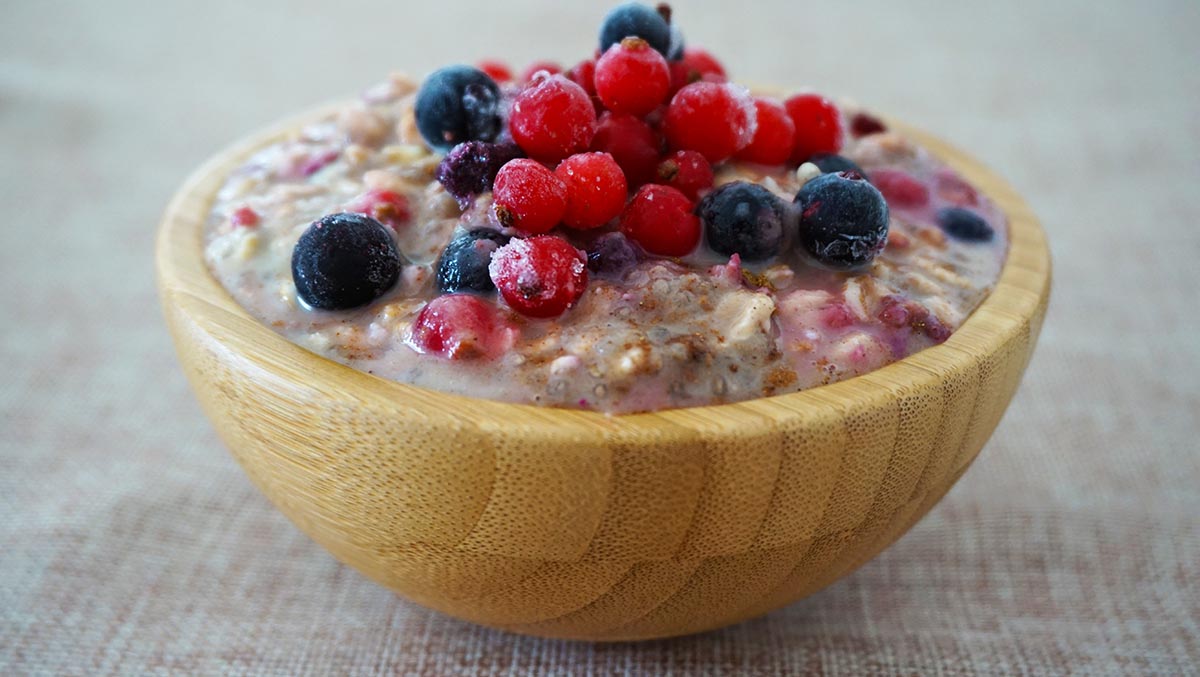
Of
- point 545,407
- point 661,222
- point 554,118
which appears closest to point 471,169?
point 554,118

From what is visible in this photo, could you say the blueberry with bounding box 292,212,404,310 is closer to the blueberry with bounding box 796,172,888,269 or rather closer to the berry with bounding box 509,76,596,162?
the berry with bounding box 509,76,596,162

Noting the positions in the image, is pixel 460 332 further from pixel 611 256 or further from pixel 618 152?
pixel 618 152

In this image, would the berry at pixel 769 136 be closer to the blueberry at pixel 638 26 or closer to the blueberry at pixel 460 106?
the blueberry at pixel 638 26

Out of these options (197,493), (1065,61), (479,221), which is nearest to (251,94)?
(197,493)

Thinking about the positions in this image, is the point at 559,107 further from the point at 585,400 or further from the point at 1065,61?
the point at 1065,61

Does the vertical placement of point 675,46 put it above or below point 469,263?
above

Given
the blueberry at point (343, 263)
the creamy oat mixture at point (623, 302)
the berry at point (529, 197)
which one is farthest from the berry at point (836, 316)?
the blueberry at point (343, 263)
